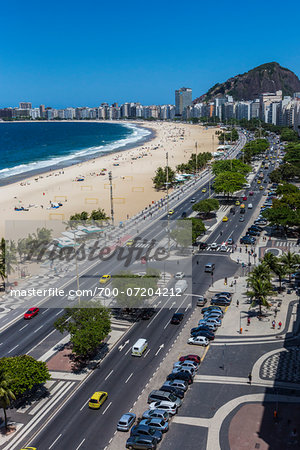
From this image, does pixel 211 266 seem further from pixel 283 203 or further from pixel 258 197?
pixel 258 197

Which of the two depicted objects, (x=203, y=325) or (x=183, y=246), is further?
(x=183, y=246)

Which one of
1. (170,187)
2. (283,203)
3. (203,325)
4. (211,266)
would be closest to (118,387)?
(203,325)

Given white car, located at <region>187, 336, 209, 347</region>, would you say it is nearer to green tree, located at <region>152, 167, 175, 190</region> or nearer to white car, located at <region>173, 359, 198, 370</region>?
white car, located at <region>173, 359, 198, 370</region>

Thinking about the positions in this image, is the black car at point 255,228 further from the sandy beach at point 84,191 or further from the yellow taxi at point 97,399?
the yellow taxi at point 97,399

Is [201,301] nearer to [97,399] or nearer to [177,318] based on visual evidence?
[177,318]

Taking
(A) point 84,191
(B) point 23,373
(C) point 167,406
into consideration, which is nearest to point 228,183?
(A) point 84,191

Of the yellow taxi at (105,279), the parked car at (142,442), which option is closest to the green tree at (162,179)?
the yellow taxi at (105,279)
